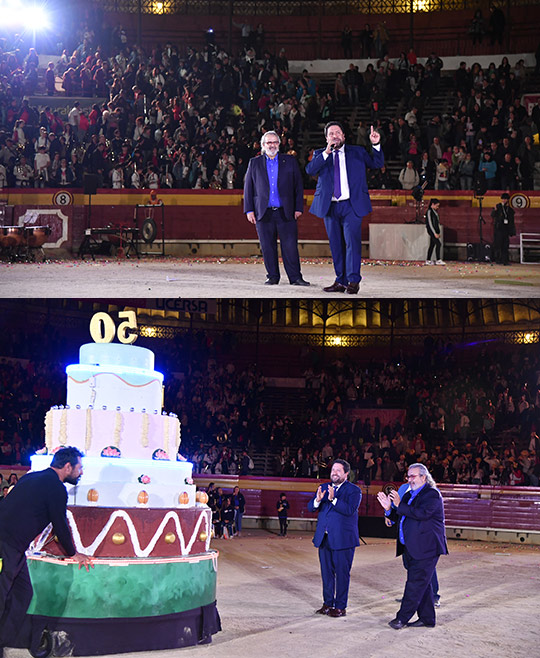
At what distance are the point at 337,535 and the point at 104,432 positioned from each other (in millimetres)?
2401

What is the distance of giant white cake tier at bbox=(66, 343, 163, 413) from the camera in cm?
796

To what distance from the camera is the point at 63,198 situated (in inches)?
868

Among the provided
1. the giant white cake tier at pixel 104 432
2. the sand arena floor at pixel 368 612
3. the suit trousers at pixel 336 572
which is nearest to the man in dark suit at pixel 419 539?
the sand arena floor at pixel 368 612

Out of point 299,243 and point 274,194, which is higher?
point 299,243

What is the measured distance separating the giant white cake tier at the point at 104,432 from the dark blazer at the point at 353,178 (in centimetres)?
446

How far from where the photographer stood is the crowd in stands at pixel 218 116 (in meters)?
23.4

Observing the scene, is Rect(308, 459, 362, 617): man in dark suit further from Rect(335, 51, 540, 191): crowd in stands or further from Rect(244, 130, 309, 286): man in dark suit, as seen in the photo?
Rect(335, 51, 540, 191): crowd in stands

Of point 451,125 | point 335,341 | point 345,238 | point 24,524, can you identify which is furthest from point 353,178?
point 335,341

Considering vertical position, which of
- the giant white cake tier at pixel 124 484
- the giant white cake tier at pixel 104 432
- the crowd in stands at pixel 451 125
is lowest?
the giant white cake tier at pixel 124 484

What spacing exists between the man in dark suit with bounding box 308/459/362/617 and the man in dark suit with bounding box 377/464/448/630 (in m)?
0.58

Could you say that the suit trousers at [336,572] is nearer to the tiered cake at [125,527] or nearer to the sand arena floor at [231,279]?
the tiered cake at [125,527]

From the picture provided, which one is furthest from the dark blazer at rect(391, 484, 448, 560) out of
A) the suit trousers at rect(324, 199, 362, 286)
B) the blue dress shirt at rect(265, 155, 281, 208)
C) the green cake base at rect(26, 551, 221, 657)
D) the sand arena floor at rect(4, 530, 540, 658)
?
the blue dress shirt at rect(265, 155, 281, 208)

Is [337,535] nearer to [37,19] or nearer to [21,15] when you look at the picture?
[21,15]

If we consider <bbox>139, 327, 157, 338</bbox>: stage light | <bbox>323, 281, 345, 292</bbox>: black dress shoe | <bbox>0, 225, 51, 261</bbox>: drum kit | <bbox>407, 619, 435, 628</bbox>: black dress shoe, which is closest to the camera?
<bbox>407, 619, 435, 628</bbox>: black dress shoe
